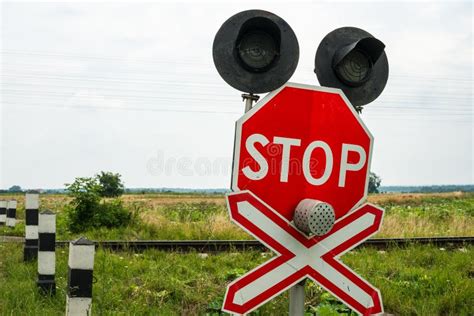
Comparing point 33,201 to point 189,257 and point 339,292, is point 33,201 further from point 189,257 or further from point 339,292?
point 339,292

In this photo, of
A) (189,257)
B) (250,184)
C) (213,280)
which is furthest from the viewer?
(189,257)

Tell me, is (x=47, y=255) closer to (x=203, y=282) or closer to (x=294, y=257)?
(x=203, y=282)

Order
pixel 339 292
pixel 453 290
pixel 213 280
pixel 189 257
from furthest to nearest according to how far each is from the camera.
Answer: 1. pixel 189 257
2. pixel 213 280
3. pixel 453 290
4. pixel 339 292

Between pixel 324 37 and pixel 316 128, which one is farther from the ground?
pixel 324 37

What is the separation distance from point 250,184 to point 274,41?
76 centimetres

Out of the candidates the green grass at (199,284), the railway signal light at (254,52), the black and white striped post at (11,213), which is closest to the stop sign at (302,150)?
the railway signal light at (254,52)

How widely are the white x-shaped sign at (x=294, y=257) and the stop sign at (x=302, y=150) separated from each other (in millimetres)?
72

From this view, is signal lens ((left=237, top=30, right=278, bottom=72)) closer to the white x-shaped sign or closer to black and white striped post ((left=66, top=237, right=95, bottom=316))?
the white x-shaped sign

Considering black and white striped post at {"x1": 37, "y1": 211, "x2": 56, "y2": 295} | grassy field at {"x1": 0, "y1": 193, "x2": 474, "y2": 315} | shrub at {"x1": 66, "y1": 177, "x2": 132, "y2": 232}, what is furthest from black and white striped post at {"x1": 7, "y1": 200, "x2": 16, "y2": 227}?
black and white striped post at {"x1": 37, "y1": 211, "x2": 56, "y2": 295}

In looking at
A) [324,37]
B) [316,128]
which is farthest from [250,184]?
[324,37]

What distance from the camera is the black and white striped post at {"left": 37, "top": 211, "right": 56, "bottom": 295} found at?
5430 millimetres

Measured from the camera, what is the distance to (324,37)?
9.81 feet

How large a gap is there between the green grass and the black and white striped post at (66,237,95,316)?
1.12 meters

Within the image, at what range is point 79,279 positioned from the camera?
347 centimetres
